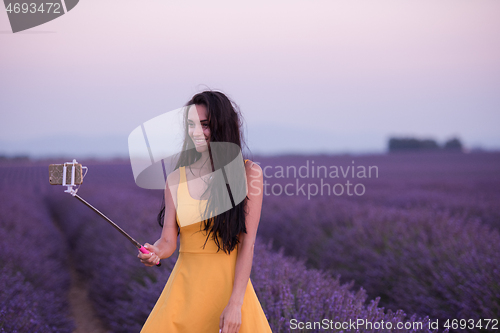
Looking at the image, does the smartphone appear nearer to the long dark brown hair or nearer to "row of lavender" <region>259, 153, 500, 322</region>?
the long dark brown hair

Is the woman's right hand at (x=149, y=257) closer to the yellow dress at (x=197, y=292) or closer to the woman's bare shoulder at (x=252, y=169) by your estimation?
the yellow dress at (x=197, y=292)

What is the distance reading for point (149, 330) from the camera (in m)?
1.08

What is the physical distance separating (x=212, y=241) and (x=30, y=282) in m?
2.58

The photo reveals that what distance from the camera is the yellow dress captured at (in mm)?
1106

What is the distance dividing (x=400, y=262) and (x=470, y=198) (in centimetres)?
334

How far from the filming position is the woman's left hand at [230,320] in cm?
104

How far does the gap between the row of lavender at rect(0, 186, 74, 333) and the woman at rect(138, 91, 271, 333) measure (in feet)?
4.16

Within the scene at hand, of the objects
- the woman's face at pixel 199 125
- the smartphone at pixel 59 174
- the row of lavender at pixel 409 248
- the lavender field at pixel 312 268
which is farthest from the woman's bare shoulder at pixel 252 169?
the row of lavender at pixel 409 248

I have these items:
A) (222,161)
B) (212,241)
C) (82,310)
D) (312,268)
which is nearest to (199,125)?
(222,161)

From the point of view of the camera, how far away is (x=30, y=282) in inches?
115

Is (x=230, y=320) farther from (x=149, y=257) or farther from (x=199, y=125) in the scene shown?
(x=199, y=125)

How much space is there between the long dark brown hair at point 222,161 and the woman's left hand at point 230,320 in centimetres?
19

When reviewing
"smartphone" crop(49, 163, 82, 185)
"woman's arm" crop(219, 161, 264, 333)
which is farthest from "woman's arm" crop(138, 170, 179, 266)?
"smartphone" crop(49, 163, 82, 185)

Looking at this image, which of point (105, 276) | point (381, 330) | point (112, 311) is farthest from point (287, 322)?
point (105, 276)
